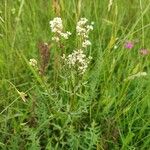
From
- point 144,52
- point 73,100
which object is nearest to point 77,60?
point 73,100

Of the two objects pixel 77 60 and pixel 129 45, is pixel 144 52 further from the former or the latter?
pixel 77 60

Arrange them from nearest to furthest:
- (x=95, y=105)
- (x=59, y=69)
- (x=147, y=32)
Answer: (x=59, y=69), (x=95, y=105), (x=147, y=32)

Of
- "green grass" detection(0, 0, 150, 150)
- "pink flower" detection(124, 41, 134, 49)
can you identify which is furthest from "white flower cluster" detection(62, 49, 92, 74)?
"pink flower" detection(124, 41, 134, 49)

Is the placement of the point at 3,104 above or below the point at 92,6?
below

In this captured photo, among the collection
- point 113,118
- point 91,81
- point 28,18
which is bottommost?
point 113,118

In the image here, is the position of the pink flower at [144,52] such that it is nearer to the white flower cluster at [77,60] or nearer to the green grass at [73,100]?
the green grass at [73,100]

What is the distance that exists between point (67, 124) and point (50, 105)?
0.39ft

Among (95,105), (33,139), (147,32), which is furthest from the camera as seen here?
(147,32)

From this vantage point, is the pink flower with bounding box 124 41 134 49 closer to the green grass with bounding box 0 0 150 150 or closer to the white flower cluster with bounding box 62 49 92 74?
the green grass with bounding box 0 0 150 150

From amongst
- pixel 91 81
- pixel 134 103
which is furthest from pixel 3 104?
pixel 134 103

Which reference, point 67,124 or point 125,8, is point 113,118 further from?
point 125,8

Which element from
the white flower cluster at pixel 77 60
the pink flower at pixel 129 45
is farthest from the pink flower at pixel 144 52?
the white flower cluster at pixel 77 60

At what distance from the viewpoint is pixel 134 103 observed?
2109 millimetres

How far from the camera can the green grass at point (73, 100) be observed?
6.14ft
